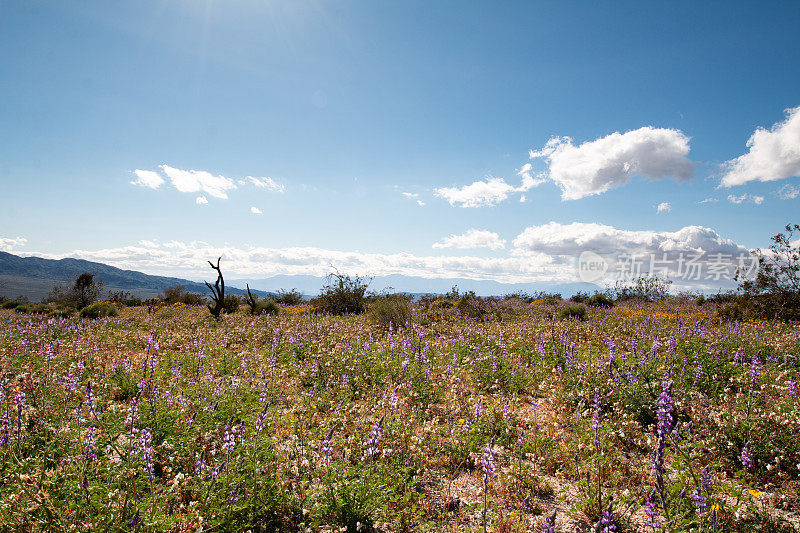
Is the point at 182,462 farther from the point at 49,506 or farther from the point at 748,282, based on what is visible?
the point at 748,282

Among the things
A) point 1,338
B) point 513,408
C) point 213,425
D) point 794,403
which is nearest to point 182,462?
point 213,425

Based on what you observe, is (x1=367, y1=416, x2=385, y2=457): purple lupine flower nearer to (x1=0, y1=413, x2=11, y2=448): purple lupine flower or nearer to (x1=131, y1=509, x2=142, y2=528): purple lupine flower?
(x1=131, y1=509, x2=142, y2=528): purple lupine flower

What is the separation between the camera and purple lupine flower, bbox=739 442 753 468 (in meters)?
4.00

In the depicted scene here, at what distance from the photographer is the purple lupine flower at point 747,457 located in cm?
400

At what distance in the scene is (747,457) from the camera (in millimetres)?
4020

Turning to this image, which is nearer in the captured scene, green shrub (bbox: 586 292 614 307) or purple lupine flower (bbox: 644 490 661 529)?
purple lupine flower (bbox: 644 490 661 529)

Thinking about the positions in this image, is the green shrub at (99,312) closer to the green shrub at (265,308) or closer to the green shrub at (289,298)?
the green shrub at (265,308)

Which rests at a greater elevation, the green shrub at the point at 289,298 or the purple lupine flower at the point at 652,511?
the purple lupine flower at the point at 652,511

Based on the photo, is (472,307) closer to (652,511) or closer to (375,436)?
(375,436)

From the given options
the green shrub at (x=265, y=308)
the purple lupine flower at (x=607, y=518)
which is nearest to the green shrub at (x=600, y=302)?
the green shrub at (x=265, y=308)

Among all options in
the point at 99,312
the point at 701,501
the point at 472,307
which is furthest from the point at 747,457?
the point at 99,312

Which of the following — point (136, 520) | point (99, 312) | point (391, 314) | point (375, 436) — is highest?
point (391, 314)

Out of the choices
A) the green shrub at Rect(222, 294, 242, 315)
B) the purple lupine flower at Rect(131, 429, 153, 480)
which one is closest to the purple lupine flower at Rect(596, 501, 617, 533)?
the purple lupine flower at Rect(131, 429, 153, 480)

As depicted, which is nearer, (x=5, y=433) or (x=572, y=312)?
(x=5, y=433)
